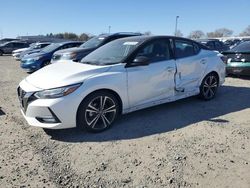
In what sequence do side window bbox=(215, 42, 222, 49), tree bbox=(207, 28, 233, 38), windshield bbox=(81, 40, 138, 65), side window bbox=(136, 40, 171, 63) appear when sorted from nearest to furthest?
windshield bbox=(81, 40, 138, 65)
side window bbox=(136, 40, 171, 63)
side window bbox=(215, 42, 222, 49)
tree bbox=(207, 28, 233, 38)

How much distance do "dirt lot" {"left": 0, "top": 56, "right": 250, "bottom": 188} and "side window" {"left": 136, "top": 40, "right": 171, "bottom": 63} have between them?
1.12 m

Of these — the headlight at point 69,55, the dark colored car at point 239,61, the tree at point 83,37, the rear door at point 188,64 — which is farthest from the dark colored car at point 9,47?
the tree at point 83,37

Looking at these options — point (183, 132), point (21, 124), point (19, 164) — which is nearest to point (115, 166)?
point (19, 164)

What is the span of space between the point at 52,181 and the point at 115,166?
805 mm

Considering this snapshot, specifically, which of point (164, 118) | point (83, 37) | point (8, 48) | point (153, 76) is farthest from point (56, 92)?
point (83, 37)

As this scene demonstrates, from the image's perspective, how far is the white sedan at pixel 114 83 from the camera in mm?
4508

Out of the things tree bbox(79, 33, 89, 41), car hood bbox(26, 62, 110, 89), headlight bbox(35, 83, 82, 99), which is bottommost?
tree bbox(79, 33, 89, 41)

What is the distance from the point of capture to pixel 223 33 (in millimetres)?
106812

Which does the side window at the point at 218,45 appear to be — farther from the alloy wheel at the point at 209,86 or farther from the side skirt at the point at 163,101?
the side skirt at the point at 163,101

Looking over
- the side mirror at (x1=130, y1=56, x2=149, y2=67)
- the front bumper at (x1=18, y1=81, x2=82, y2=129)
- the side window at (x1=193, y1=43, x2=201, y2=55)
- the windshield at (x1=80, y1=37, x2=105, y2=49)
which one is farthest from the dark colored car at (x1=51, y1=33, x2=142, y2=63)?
the front bumper at (x1=18, y1=81, x2=82, y2=129)

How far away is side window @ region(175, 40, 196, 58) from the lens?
19.9 feet

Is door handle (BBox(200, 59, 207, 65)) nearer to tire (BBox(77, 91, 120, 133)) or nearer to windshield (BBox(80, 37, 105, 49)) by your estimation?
tire (BBox(77, 91, 120, 133))

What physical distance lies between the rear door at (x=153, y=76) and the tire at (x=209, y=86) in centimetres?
117

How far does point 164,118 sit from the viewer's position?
5.54 m
